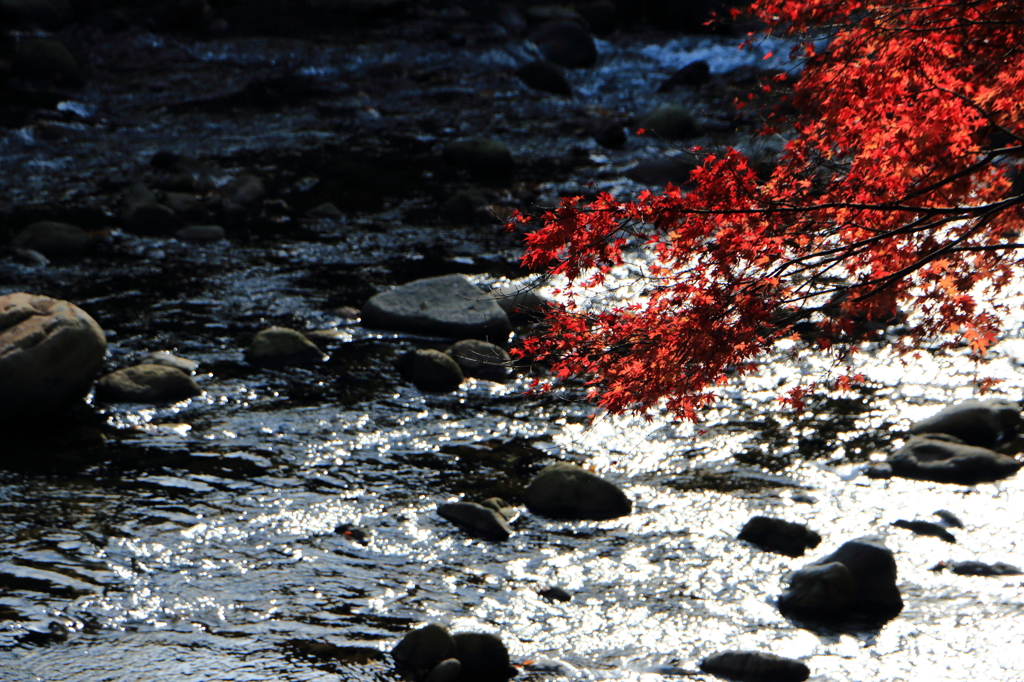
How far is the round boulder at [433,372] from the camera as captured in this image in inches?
373

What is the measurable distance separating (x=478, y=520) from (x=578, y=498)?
2.65 feet

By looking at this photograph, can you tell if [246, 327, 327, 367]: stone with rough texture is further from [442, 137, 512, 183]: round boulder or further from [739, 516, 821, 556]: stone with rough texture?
[442, 137, 512, 183]: round boulder

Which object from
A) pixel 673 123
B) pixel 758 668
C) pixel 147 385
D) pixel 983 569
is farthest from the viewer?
pixel 673 123

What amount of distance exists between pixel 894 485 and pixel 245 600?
4.99 metres

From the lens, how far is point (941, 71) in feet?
17.8

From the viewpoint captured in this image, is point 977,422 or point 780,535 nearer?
point 780,535

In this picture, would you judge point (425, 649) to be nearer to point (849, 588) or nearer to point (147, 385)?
point (849, 588)

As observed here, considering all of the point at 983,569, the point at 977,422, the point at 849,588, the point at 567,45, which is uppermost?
the point at 567,45

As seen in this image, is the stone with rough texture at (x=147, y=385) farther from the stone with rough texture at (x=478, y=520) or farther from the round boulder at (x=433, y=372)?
the stone with rough texture at (x=478, y=520)

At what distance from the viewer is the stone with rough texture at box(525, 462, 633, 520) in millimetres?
7320

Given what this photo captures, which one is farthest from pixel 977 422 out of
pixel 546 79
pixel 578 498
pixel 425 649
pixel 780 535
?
pixel 546 79

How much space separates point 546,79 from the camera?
21547 millimetres

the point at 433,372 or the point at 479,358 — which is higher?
the point at 479,358

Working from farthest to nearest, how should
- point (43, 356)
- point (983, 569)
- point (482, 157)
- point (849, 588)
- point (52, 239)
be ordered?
1. point (482, 157)
2. point (52, 239)
3. point (43, 356)
4. point (983, 569)
5. point (849, 588)
